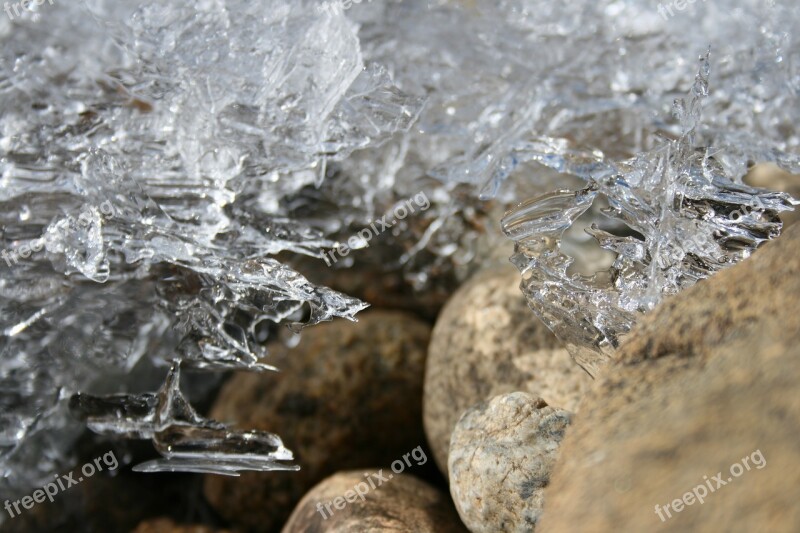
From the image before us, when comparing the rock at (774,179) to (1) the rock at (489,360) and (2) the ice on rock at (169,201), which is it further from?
(2) the ice on rock at (169,201)

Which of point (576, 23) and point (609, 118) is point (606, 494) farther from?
point (576, 23)

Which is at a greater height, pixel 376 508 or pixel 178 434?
pixel 376 508

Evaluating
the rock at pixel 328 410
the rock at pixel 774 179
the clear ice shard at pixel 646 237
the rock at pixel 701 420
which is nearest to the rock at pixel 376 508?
the rock at pixel 328 410

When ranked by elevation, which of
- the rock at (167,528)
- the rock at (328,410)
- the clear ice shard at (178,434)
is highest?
the clear ice shard at (178,434)

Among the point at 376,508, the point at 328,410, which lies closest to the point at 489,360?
the point at 376,508

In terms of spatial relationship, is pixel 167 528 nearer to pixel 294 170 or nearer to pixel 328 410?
pixel 328 410

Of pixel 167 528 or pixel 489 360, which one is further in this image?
pixel 167 528
